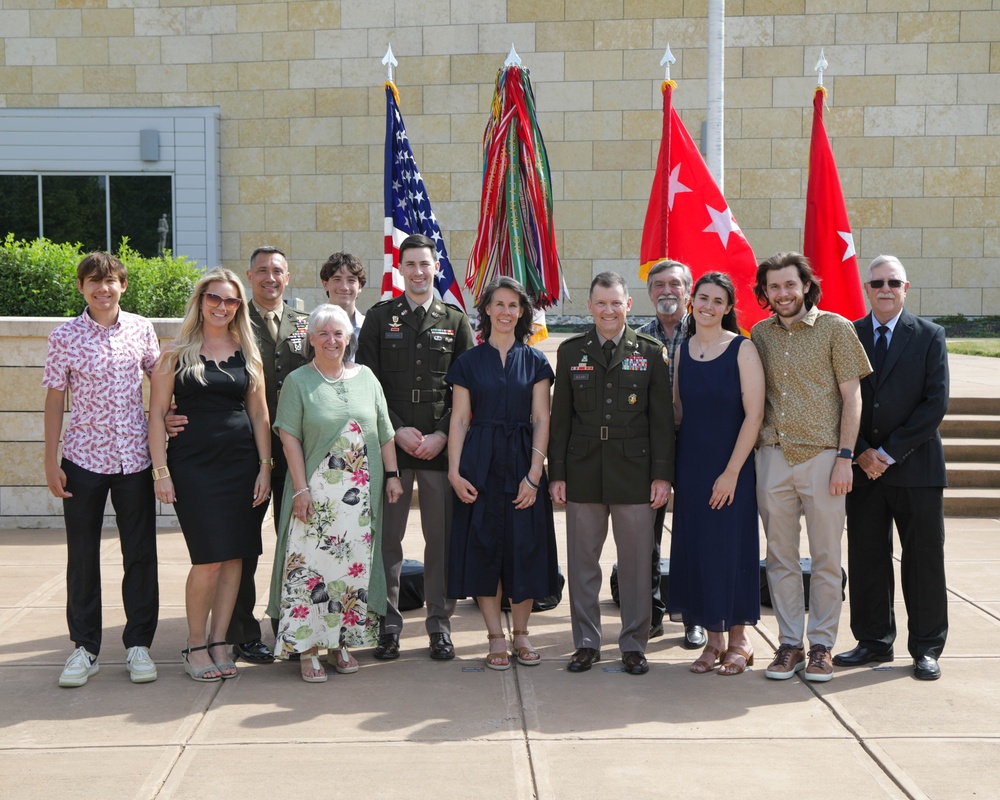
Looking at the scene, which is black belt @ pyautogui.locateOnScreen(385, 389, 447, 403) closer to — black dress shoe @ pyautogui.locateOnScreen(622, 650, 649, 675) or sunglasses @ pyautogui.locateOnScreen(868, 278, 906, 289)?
black dress shoe @ pyautogui.locateOnScreen(622, 650, 649, 675)

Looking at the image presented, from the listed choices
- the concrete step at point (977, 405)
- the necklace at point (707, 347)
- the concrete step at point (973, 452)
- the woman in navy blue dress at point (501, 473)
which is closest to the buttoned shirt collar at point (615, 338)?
the woman in navy blue dress at point (501, 473)

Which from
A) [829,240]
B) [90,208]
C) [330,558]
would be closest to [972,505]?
[829,240]

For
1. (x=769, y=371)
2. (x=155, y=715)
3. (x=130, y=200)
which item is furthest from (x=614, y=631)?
(x=130, y=200)

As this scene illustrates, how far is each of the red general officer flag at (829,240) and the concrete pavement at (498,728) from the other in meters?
2.14

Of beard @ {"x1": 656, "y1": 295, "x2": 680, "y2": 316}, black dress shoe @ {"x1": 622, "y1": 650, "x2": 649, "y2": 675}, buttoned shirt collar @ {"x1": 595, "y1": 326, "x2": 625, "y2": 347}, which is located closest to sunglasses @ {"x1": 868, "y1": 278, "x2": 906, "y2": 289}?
beard @ {"x1": 656, "y1": 295, "x2": 680, "y2": 316}

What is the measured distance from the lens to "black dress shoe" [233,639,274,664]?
5000 millimetres

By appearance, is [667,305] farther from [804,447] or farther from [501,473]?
[501,473]

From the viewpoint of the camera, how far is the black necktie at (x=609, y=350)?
4805 mm

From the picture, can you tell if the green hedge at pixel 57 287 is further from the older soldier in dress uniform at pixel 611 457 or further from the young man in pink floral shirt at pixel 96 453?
the older soldier in dress uniform at pixel 611 457

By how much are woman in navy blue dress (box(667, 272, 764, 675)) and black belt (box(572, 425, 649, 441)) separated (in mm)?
212

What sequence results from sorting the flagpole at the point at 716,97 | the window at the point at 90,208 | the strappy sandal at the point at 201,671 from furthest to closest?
the window at the point at 90,208
the flagpole at the point at 716,97
the strappy sandal at the point at 201,671

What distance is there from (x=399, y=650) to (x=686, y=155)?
376 centimetres

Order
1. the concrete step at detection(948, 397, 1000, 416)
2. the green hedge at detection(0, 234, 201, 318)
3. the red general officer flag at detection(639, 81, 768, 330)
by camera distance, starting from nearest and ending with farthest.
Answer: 1. the red general officer flag at detection(639, 81, 768, 330)
2. the green hedge at detection(0, 234, 201, 318)
3. the concrete step at detection(948, 397, 1000, 416)

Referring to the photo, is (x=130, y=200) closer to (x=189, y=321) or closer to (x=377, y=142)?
(x=377, y=142)
